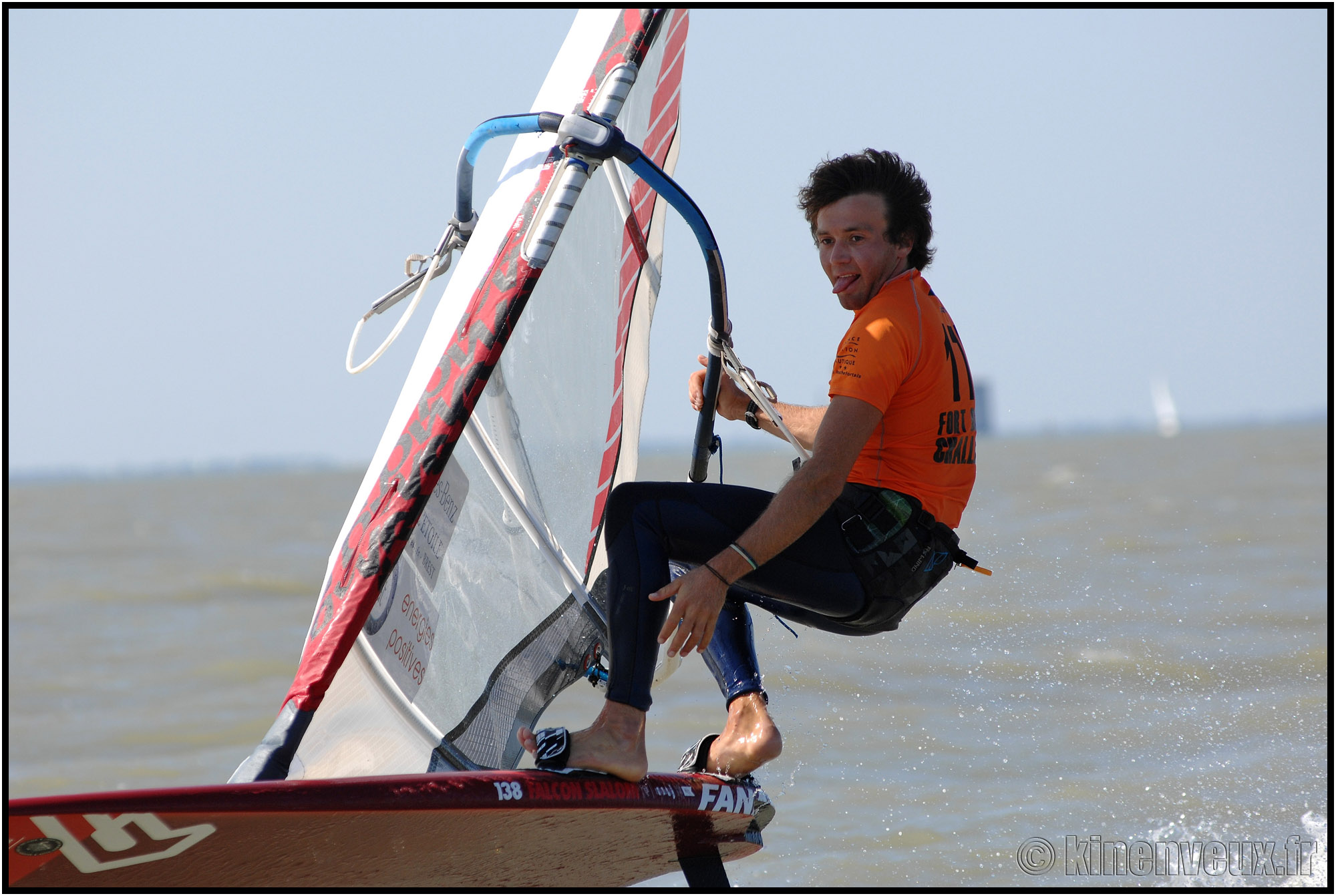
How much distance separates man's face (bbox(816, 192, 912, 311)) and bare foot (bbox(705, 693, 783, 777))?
104cm

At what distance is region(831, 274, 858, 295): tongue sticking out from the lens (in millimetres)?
2705

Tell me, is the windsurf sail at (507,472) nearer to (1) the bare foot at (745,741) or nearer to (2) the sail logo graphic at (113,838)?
(2) the sail logo graphic at (113,838)

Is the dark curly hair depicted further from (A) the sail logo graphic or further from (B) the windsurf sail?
(A) the sail logo graphic

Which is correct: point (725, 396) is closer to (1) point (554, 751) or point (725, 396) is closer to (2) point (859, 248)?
(2) point (859, 248)

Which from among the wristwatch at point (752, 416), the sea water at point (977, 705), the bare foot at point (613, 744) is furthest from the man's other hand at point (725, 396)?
the sea water at point (977, 705)

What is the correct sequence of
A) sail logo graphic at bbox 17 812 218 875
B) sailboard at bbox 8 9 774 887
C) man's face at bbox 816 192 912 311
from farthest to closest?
man's face at bbox 816 192 912 311
sailboard at bbox 8 9 774 887
sail logo graphic at bbox 17 812 218 875

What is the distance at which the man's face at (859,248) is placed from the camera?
2682 mm

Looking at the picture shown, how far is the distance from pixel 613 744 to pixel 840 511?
71 cm

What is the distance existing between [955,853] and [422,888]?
6.22 feet

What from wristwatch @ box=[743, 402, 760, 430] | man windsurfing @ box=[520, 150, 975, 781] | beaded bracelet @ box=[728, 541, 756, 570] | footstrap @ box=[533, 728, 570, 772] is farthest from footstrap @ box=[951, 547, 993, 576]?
footstrap @ box=[533, 728, 570, 772]

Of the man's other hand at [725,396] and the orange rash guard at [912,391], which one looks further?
the man's other hand at [725,396]

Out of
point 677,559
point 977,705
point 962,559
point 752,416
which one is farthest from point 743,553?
point 977,705

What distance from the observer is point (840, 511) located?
259 cm

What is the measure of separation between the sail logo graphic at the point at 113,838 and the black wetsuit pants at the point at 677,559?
87 cm
